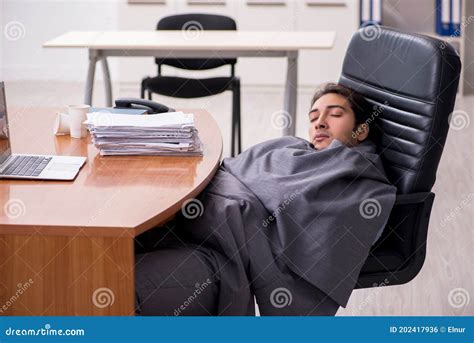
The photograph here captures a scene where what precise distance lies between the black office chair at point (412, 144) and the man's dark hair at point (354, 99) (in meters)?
0.08

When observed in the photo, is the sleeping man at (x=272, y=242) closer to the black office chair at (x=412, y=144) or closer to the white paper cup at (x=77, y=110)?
the black office chair at (x=412, y=144)

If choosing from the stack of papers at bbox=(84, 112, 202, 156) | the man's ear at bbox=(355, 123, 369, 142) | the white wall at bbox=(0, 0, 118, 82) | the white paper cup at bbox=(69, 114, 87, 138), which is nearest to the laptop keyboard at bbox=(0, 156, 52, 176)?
the stack of papers at bbox=(84, 112, 202, 156)

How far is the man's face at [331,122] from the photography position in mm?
2410

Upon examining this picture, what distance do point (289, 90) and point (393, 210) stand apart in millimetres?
1902

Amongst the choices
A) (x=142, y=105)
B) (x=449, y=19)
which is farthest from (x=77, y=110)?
(x=449, y=19)

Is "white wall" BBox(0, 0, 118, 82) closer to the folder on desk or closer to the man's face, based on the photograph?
the folder on desk

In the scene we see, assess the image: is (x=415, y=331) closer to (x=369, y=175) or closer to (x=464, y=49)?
(x=369, y=175)

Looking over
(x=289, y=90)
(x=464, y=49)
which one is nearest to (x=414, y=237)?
(x=289, y=90)

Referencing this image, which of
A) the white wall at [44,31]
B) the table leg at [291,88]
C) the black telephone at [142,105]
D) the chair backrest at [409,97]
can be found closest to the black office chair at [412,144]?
the chair backrest at [409,97]

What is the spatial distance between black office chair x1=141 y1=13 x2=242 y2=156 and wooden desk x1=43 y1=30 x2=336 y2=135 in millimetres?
236

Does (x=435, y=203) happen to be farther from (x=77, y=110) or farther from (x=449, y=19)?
(x=449, y=19)

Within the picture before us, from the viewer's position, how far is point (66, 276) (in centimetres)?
175

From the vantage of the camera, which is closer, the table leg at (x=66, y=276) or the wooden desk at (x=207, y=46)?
the table leg at (x=66, y=276)

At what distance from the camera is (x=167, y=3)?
6.40 meters
